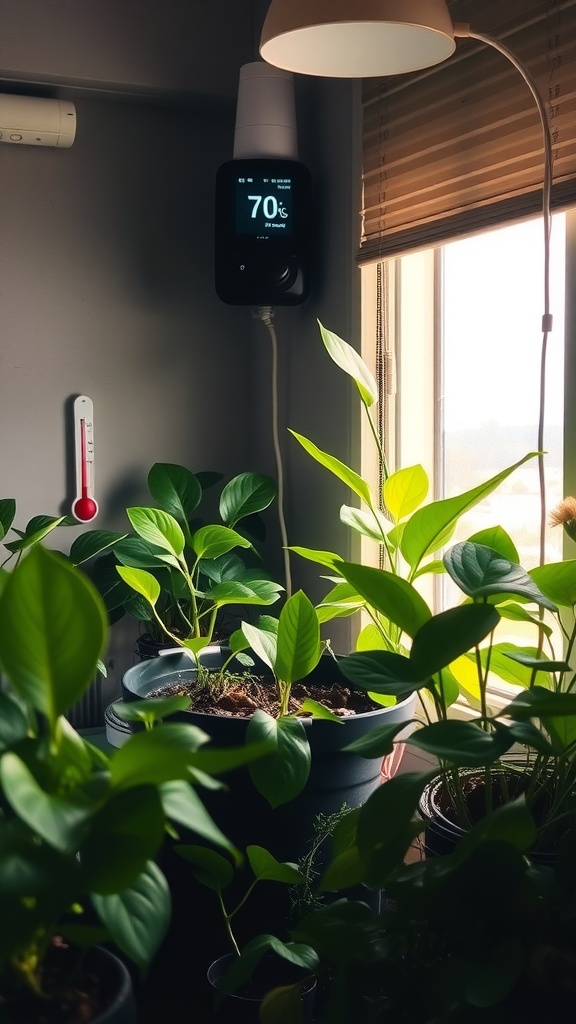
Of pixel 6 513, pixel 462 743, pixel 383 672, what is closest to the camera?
pixel 462 743

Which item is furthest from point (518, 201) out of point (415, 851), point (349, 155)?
point (415, 851)

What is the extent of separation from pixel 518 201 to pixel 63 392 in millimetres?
1094

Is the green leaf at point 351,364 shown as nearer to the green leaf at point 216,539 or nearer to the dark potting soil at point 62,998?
the green leaf at point 216,539

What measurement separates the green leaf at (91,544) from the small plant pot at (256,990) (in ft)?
2.57

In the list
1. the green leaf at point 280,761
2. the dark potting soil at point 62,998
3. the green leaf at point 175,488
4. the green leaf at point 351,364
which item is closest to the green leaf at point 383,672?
the green leaf at point 280,761

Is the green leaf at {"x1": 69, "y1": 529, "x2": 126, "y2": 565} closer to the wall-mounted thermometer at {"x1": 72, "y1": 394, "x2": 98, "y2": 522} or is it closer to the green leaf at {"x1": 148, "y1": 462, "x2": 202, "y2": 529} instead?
the green leaf at {"x1": 148, "y1": 462, "x2": 202, "y2": 529}

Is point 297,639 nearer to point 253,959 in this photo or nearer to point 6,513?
point 253,959

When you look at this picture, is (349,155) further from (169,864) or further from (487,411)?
(169,864)

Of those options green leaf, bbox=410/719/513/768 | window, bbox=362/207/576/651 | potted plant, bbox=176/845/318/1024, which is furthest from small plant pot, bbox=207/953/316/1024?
window, bbox=362/207/576/651

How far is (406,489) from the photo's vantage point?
54.4 inches

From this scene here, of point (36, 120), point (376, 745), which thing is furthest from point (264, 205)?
point (376, 745)

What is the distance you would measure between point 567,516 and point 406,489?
11.7 inches

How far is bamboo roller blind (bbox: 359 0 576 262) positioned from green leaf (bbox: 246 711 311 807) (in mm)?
782

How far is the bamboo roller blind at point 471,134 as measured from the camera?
1329mm
